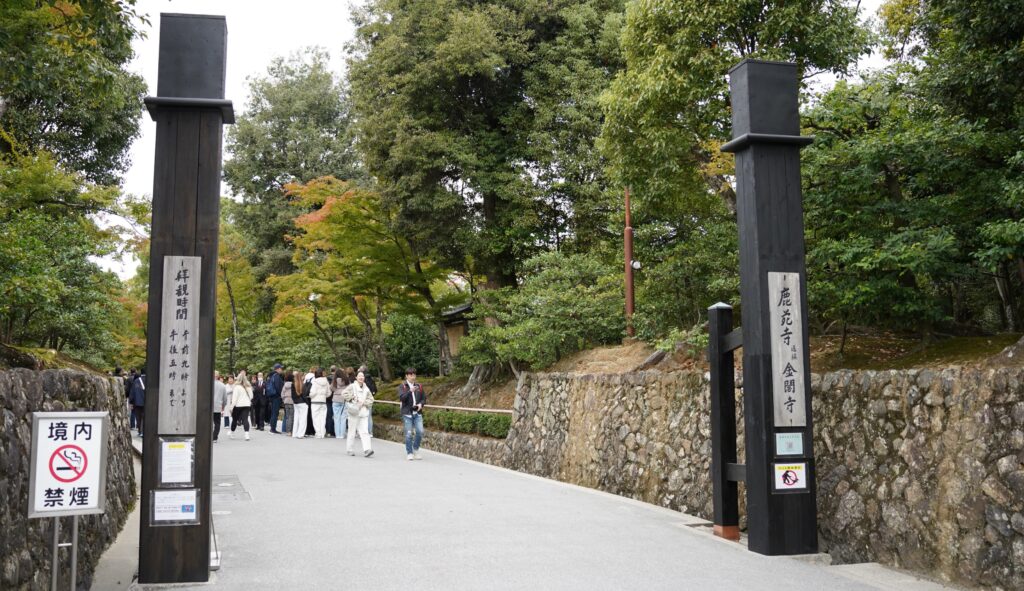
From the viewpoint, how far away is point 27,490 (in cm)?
509

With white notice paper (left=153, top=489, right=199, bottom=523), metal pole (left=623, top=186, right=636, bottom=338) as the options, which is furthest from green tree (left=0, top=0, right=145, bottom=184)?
metal pole (left=623, top=186, right=636, bottom=338)

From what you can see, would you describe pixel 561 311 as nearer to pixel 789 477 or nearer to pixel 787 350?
pixel 787 350

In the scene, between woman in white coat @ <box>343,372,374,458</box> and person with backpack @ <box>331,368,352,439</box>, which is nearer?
woman in white coat @ <box>343,372,374,458</box>

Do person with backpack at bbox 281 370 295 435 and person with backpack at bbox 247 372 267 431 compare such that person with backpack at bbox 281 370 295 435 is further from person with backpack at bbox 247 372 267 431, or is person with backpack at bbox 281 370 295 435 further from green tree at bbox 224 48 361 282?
green tree at bbox 224 48 361 282

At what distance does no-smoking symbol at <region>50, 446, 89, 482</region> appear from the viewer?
4.94 m

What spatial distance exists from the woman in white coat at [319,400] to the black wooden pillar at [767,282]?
13860mm

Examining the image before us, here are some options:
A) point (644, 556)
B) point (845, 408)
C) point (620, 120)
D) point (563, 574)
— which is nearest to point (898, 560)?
point (845, 408)

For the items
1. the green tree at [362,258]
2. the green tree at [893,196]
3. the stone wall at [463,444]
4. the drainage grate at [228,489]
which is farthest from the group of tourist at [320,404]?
the green tree at [893,196]

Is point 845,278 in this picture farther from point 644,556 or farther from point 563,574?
point 563,574

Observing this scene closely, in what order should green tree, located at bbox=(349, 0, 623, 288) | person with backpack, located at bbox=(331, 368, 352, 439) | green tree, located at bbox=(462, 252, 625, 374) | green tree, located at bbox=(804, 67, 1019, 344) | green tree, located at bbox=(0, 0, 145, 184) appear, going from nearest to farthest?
green tree, located at bbox=(0, 0, 145, 184) → green tree, located at bbox=(804, 67, 1019, 344) → green tree, located at bbox=(462, 252, 625, 374) → person with backpack, located at bbox=(331, 368, 352, 439) → green tree, located at bbox=(349, 0, 623, 288)

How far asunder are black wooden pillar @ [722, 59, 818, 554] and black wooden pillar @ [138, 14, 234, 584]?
4.63m

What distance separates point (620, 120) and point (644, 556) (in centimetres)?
959

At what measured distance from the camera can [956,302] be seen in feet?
57.2

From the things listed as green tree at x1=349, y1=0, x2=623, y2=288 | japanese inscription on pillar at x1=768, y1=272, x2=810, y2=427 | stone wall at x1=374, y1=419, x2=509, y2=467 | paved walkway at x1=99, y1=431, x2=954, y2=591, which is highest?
green tree at x1=349, y1=0, x2=623, y2=288
